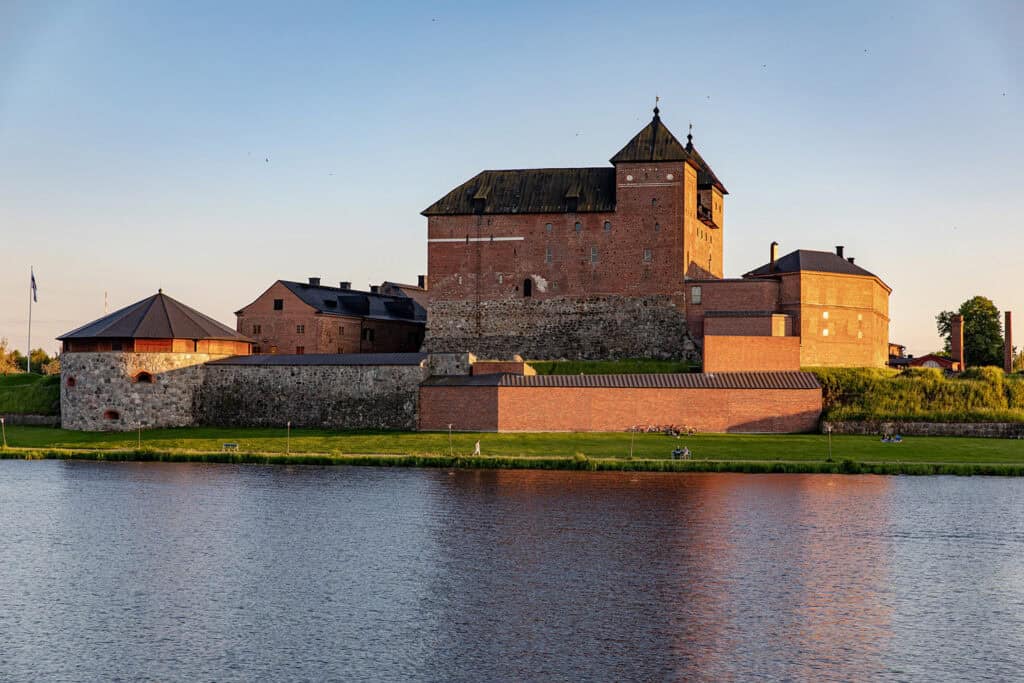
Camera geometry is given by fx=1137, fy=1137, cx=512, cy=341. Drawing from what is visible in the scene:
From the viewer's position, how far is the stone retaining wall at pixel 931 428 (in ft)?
155

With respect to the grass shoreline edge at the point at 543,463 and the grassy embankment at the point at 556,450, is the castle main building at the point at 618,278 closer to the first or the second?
the grassy embankment at the point at 556,450

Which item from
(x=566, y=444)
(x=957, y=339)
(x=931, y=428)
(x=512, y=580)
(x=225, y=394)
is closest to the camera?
(x=512, y=580)

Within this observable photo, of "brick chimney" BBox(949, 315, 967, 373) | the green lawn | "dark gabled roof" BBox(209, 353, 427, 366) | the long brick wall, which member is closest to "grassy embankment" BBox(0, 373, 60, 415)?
the green lawn

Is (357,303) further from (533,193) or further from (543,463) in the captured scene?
(543,463)

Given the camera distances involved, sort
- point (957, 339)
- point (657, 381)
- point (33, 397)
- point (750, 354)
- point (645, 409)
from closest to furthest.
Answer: point (645, 409), point (657, 381), point (750, 354), point (33, 397), point (957, 339)

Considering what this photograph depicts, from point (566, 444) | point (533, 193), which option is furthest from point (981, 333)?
point (566, 444)

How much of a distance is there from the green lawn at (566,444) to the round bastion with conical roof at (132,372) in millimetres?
1032

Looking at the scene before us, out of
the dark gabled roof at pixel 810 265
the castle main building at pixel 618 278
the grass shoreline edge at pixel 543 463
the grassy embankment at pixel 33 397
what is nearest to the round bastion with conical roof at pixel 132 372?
the grassy embankment at pixel 33 397

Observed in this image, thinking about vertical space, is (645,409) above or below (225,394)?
below

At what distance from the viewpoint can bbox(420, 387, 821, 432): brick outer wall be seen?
4847 cm

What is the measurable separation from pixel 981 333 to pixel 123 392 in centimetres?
5613

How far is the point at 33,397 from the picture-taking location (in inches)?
2239

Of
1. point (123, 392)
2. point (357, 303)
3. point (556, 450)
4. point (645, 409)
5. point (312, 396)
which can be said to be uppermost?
point (357, 303)

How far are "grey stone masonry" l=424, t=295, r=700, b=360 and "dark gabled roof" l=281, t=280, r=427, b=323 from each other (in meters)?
8.15
